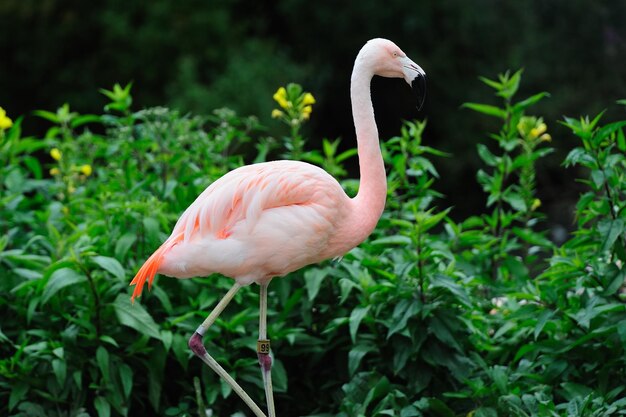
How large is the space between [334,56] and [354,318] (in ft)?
41.3

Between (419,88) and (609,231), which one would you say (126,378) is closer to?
(419,88)

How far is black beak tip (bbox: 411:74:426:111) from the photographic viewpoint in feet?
14.0

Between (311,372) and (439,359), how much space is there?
0.81 meters

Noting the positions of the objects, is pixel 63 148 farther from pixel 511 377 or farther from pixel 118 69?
pixel 118 69

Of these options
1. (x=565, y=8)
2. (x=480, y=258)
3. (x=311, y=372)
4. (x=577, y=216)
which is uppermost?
(x=565, y=8)

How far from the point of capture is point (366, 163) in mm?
4355

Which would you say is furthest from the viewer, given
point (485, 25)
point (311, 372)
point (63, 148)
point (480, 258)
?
point (485, 25)

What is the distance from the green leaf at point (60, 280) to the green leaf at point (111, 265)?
0.12 meters

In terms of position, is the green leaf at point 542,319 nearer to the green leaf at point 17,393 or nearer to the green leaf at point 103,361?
the green leaf at point 103,361

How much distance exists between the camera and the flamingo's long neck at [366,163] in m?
4.32

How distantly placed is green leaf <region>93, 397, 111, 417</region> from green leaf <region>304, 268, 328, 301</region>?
1.12 meters

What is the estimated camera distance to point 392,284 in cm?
513

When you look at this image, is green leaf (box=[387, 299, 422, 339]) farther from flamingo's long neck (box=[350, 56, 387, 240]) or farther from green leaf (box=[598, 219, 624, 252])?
green leaf (box=[598, 219, 624, 252])

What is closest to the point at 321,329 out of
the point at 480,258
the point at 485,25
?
the point at 480,258
